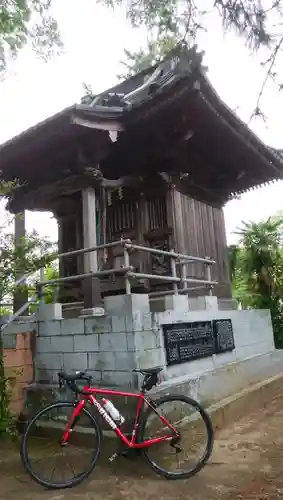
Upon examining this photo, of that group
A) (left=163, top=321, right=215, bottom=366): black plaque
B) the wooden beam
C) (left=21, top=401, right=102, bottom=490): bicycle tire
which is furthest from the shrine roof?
(left=21, top=401, right=102, bottom=490): bicycle tire

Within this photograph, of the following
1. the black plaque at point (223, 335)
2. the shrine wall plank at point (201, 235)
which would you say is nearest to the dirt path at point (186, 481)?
the black plaque at point (223, 335)

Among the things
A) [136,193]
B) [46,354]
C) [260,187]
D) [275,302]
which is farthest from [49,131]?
[275,302]

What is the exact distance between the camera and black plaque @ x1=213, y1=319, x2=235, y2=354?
21.8ft

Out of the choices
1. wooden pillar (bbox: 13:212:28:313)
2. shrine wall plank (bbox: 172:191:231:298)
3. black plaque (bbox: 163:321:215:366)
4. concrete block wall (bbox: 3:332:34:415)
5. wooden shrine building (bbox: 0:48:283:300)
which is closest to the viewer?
black plaque (bbox: 163:321:215:366)

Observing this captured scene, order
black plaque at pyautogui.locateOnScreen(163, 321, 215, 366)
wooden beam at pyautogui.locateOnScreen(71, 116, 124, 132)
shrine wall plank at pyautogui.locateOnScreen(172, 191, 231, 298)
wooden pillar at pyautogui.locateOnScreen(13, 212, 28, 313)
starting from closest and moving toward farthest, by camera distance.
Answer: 1. black plaque at pyautogui.locateOnScreen(163, 321, 215, 366)
2. wooden beam at pyautogui.locateOnScreen(71, 116, 124, 132)
3. wooden pillar at pyautogui.locateOnScreen(13, 212, 28, 313)
4. shrine wall plank at pyautogui.locateOnScreen(172, 191, 231, 298)

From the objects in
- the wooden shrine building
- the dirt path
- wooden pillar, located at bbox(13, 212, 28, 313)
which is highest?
the wooden shrine building

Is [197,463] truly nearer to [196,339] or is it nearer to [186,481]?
[186,481]

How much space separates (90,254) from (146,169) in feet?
8.05

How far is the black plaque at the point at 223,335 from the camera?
663cm

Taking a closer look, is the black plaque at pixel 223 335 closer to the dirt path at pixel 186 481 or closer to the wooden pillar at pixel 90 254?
the dirt path at pixel 186 481

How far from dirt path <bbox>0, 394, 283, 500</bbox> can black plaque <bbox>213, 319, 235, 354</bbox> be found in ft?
6.41

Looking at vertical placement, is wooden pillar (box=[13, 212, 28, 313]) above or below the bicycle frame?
above

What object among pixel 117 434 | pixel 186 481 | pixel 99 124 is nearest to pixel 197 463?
pixel 186 481

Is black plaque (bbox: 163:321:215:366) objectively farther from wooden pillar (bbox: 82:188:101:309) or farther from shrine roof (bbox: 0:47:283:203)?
shrine roof (bbox: 0:47:283:203)
